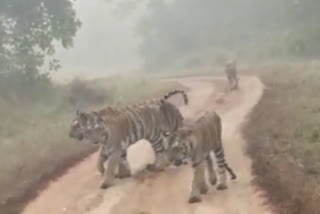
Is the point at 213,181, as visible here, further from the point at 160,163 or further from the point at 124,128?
the point at 124,128

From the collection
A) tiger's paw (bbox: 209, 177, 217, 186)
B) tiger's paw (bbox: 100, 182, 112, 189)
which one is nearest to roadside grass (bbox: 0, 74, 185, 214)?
tiger's paw (bbox: 100, 182, 112, 189)

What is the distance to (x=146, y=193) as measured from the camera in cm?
1341

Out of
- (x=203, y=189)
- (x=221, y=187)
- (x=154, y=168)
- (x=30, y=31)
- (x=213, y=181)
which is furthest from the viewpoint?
(x=30, y=31)

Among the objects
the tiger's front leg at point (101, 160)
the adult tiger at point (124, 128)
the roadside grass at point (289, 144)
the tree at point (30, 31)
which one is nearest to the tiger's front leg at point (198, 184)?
the roadside grass at point (289, 144)

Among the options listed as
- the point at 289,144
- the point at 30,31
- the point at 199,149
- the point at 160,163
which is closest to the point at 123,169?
the point at 160,163

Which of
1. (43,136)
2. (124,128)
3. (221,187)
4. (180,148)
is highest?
(124,128)

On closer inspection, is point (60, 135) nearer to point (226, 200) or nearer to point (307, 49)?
point (226, 200)

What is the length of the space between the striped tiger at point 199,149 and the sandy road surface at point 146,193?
0.23 m

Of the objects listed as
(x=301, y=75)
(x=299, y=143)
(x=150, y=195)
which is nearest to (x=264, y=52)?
(x=301, y=75)

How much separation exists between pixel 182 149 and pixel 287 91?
42.2 ft

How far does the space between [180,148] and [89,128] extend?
2.74m

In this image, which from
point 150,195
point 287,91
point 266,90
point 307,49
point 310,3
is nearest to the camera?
point 150,195

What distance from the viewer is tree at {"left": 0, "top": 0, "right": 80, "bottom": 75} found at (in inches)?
1149

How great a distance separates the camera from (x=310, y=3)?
44.9 metres
